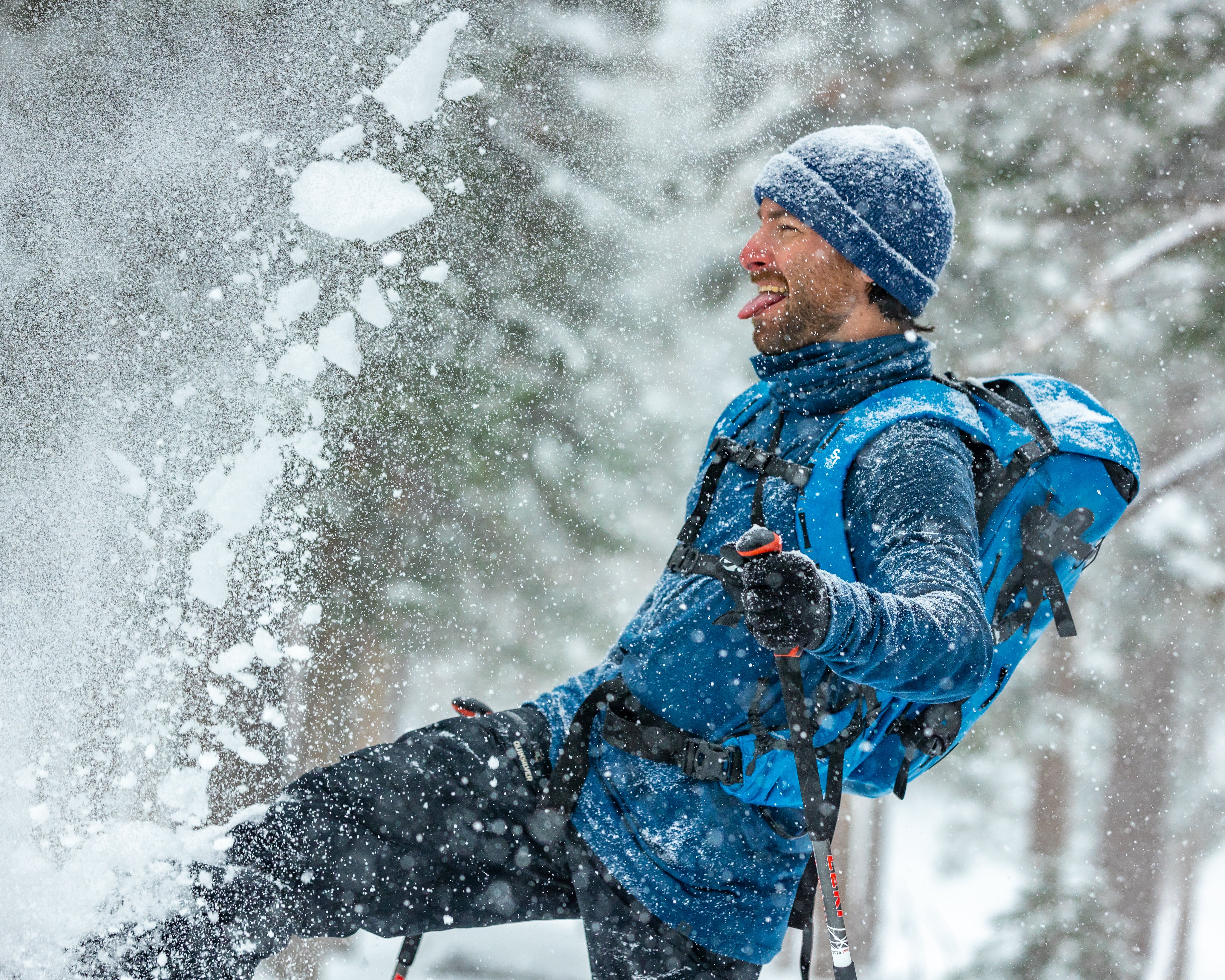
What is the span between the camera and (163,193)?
A: 5316mm

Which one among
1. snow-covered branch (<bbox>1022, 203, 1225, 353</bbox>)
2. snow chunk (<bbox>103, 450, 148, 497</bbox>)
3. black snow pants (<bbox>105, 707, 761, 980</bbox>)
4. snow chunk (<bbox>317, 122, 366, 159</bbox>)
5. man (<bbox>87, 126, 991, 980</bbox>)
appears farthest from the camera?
snow-covered branch (<bbox>1022, 203, 1225, 353</bbox>)

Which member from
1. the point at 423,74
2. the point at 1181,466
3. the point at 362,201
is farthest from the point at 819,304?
the point at 1181,466

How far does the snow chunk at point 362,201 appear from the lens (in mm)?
4301

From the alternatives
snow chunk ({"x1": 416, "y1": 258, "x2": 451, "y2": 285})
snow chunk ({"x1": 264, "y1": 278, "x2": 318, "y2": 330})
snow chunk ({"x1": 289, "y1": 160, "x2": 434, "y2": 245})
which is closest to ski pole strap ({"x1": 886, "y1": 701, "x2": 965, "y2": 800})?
snow chunk ({"x1": 289, "y1": 160, "x2": 434, "y2": 245})

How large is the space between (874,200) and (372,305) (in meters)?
5.45

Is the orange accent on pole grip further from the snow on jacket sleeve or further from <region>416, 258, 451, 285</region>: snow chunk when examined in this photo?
<region>416, 258, 451, 285</region>: snow chunk

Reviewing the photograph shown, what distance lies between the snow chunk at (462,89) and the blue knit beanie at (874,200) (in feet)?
15.8

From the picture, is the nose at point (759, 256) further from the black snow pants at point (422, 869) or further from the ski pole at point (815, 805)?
the black snow pants at point (422, 869)

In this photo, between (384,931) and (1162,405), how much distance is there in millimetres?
10771

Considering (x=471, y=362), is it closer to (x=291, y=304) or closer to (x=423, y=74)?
(x=291, y=304)

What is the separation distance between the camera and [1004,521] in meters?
2.20

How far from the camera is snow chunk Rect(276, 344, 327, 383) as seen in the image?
5.03 meters

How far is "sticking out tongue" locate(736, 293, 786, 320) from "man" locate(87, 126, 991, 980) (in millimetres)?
10

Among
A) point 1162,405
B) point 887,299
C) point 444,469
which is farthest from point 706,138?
point 887,299
